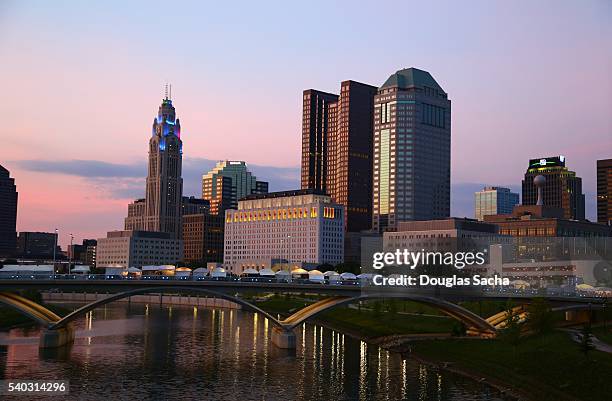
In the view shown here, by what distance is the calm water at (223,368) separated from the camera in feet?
257

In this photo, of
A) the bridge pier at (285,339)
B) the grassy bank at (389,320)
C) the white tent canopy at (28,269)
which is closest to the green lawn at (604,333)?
the grassy bank at (389,320)

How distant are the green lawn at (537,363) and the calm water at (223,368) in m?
4.40

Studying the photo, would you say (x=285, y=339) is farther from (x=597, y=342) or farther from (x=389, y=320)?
(x=597, y=342)

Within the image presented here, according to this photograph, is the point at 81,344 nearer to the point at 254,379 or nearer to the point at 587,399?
the point at 254,379

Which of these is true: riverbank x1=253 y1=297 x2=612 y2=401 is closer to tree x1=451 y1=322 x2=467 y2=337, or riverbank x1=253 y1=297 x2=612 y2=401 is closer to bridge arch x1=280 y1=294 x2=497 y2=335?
tree x1=451 y1=322 x2=467 y2=337

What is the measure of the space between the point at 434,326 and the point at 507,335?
3460 cm

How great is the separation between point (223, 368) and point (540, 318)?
4287cm

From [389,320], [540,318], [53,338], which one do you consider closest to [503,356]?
[540,318]

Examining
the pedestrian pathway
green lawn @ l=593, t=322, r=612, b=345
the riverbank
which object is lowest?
the riverbank

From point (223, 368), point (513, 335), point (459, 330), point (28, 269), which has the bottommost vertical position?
point (223, 368)

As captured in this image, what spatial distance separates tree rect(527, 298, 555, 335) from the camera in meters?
102

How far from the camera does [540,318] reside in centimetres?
10212

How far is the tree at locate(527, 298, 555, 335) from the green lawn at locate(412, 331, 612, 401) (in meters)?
1.37

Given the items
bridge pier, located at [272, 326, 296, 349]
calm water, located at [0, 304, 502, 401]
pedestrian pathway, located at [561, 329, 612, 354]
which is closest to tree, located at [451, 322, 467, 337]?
calm water, located at [0, 304, 502, 401]
